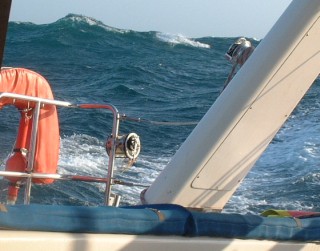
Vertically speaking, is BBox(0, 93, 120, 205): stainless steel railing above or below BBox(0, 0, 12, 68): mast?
below

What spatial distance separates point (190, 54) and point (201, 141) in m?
21.9

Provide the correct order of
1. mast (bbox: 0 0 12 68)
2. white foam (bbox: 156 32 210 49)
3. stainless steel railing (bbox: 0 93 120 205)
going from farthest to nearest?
white foam (bbox: 156 32 210 49) → stainless steel railing (bbox: 0 93 120 205) → mast (bbox: 0 0 12 68)

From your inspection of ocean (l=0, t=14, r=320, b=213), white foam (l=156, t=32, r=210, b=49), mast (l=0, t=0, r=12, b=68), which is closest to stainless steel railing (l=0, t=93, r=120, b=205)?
ocean (l=0, t=14, r=320, b=213)

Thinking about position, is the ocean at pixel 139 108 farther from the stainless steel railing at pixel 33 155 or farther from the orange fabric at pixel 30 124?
the orange fabric at pixel 30 124

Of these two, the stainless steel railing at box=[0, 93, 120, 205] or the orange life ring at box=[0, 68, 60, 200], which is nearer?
the stainless steel railing at box=[0, 93, 120, 205]

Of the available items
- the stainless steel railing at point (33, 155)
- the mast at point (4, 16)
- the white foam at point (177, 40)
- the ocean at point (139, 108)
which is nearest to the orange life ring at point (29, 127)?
the stainless steel railing at point (33, 155)

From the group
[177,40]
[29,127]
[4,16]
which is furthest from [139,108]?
[177,40]

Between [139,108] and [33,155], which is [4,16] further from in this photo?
[139,108]

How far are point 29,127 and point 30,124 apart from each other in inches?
1.6

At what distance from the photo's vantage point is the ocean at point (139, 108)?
8.09m

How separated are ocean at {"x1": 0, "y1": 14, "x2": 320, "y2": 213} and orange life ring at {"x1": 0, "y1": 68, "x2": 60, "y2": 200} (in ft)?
1.77

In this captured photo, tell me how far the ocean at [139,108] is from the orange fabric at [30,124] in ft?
1.76

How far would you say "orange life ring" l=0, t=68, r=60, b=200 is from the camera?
164 inches

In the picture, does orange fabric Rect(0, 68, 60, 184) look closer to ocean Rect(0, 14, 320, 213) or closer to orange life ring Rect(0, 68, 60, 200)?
orange life ring Rect(0, 68, 60, 200)
